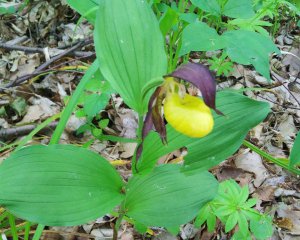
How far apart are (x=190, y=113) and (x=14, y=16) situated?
8.49 feet

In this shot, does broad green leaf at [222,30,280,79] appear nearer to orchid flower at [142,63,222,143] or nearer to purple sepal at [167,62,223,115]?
orchid flower at [142,63,222,143]

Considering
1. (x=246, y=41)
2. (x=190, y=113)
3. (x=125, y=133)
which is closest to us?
(x=190, y=113)

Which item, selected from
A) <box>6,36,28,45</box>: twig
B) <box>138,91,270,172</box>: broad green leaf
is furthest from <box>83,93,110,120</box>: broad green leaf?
<box>6,36,28,45</box>: twig

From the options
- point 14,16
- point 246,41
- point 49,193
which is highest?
point 246,41

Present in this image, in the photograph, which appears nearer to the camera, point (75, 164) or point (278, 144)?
point (75, 164)

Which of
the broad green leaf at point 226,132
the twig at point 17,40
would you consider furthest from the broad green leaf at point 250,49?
the twig at point 17,40

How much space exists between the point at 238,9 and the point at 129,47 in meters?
0.73

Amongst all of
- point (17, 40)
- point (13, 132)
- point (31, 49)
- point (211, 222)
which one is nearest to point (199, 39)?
point (211, 222)

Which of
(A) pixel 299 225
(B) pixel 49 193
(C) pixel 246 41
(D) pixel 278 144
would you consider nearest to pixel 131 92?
(B) pixel 49 193

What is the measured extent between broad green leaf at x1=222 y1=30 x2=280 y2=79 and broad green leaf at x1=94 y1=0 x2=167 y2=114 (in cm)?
45

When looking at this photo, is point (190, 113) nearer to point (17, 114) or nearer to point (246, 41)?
point (246, 41)

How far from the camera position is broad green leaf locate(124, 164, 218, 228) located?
114 centimetres

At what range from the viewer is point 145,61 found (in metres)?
1.14

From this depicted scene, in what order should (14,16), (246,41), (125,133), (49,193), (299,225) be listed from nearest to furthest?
(49,193)
(246,41)
(299,225)
(125,133)
(14,16)
